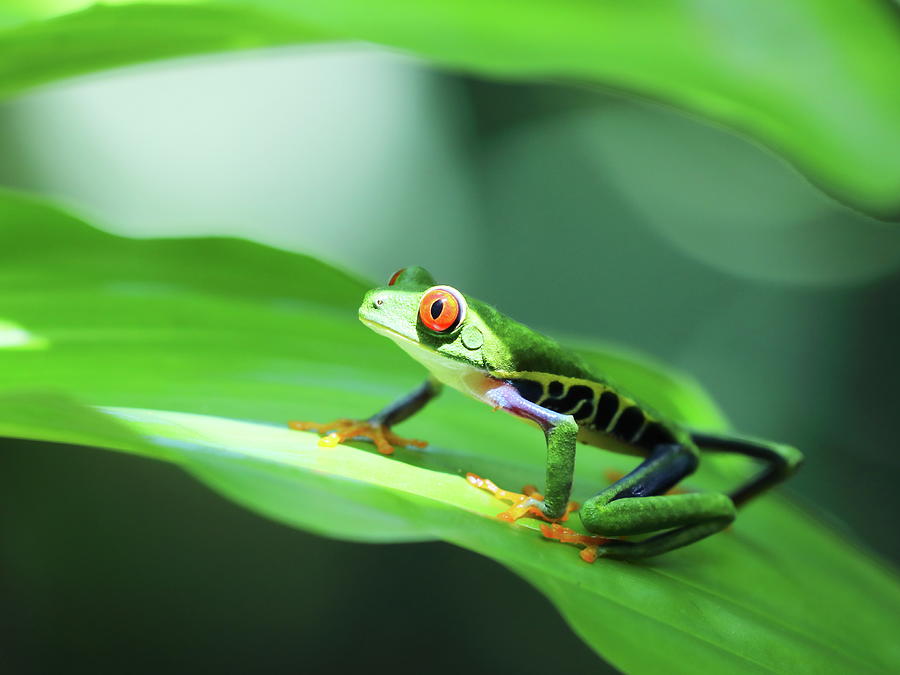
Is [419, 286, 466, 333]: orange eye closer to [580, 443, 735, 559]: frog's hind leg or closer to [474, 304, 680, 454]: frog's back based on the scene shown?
[474, 304, 680, 454]: frog's back

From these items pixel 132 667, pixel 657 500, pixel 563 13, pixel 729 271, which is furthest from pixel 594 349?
pixel 729 271

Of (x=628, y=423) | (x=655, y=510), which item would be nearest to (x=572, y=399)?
(x=628, y=423)

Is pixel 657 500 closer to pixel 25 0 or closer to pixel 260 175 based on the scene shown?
pixel 25 0

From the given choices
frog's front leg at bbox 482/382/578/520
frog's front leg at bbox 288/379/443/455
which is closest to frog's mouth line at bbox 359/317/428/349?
→ frog's front leg at bbox 288/379/443/455

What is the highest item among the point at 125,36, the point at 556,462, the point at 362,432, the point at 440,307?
the point at 125,36

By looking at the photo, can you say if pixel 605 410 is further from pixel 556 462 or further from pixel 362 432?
pixel 362 432
